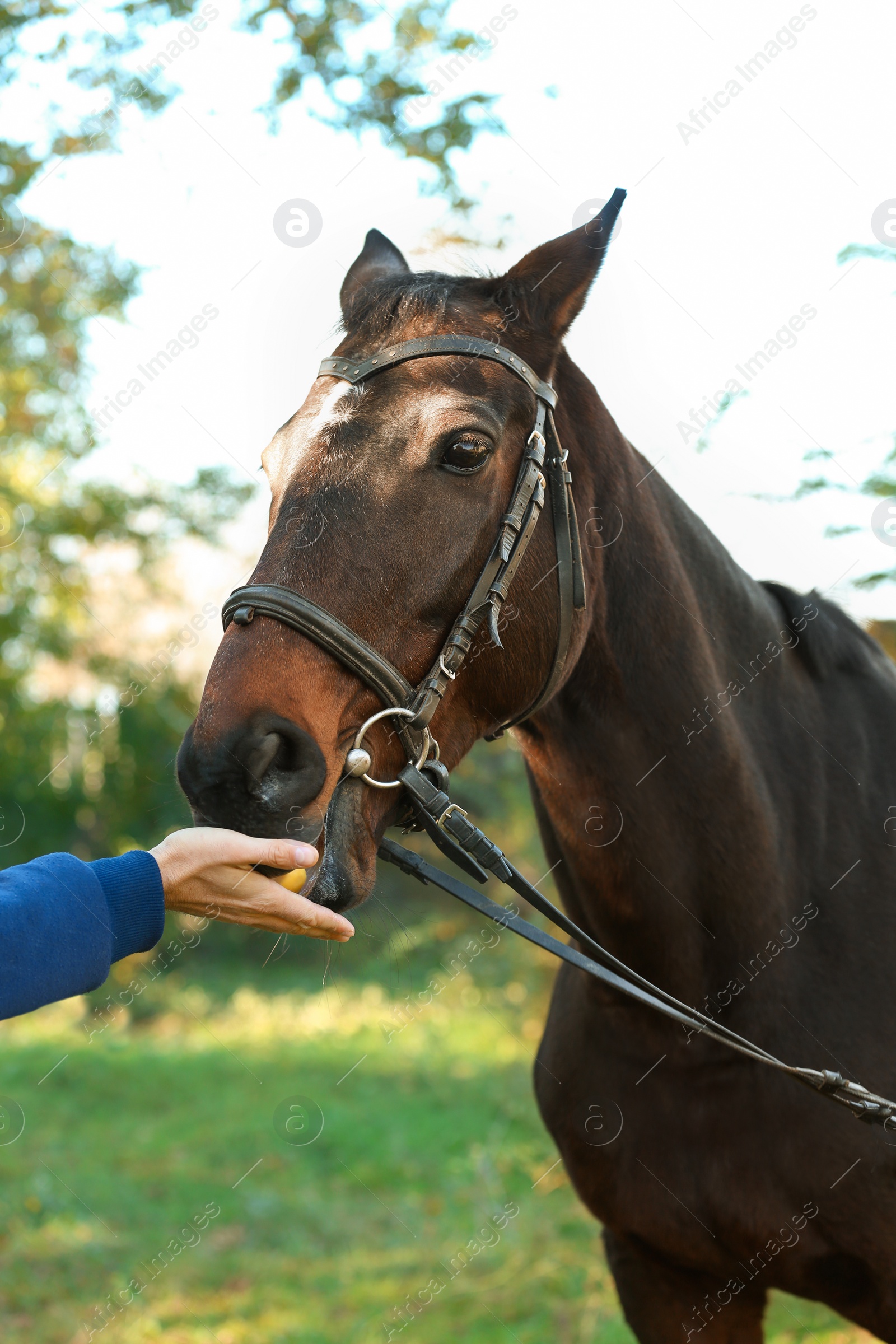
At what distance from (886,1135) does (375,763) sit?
4.93 ft

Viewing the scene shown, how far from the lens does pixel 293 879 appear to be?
1789 mm

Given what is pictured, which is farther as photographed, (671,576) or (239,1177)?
(239,1177)

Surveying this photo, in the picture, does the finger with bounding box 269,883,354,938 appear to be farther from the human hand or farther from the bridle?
the bridle

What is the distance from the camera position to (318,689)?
6.00ft

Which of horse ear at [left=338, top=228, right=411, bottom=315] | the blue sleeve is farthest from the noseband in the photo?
horse ear at [left=338, top=228, right=411, bottom=315]

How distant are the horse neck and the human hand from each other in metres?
0.88

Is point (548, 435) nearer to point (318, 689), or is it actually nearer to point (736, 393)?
point (318, 689)

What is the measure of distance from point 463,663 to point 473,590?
0.51ft

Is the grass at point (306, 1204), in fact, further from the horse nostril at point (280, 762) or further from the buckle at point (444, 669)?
the horse nostril at point (280, 762)

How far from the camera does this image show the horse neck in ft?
7.89

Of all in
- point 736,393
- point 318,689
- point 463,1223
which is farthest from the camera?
point 463,1223

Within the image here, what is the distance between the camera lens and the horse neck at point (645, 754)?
7.89 feet

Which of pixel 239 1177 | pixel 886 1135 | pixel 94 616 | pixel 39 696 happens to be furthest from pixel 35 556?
pixel 886 1135

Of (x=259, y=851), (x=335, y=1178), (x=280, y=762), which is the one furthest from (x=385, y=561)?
(x=335, y=1178)
